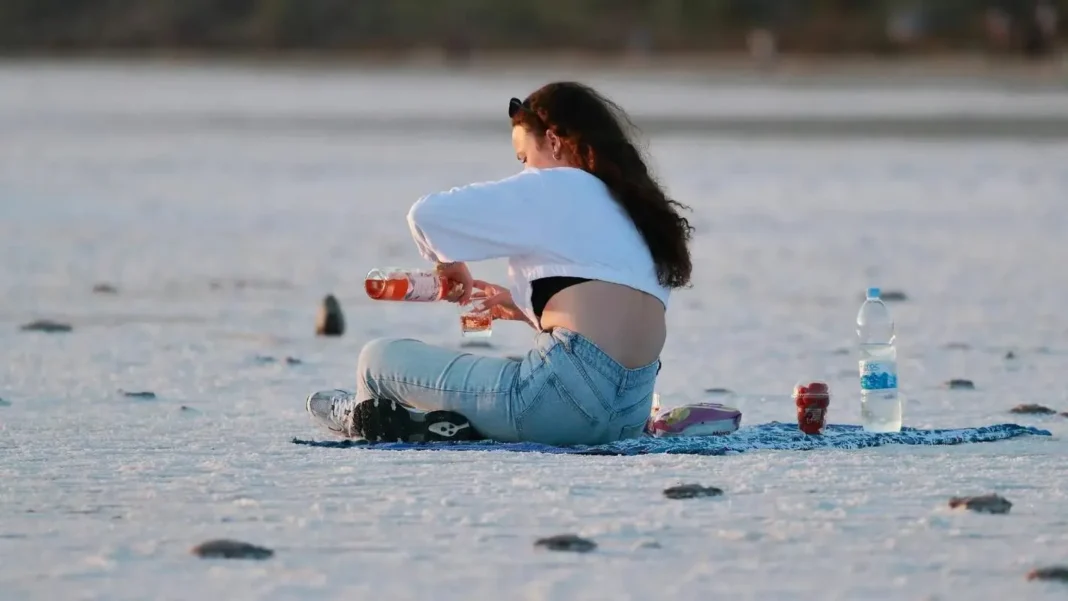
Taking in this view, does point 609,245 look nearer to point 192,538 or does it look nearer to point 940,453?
point 940,453

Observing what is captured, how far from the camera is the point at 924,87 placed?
52688 mm

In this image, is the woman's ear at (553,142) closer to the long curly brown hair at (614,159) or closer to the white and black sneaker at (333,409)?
the long curly brown hair at (614,159)

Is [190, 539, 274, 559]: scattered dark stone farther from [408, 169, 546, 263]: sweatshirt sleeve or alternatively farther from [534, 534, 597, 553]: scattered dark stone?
[408, 169, 546, 263]: sweatshirt sleeve

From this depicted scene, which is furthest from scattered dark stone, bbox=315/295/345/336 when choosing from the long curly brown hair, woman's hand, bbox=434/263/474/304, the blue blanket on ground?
the long curly brown hair

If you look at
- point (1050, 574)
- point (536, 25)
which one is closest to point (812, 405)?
point (1050, 574)

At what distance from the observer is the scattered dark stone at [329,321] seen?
396 inches

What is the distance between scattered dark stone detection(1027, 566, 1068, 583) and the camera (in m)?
4.74

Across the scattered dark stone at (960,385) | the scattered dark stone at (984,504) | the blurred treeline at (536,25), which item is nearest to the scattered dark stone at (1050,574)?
the scattered dark stone at (984,504)

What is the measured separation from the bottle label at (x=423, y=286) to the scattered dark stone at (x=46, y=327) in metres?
3.89

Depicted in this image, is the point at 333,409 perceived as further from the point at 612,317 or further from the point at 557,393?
the point at 612,317

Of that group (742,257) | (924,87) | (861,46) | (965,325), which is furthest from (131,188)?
(861,46)

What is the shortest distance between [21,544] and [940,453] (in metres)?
2.67

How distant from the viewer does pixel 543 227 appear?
619cm

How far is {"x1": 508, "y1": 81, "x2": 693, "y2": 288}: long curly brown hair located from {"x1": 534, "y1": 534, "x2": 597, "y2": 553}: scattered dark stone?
4.48 ft
